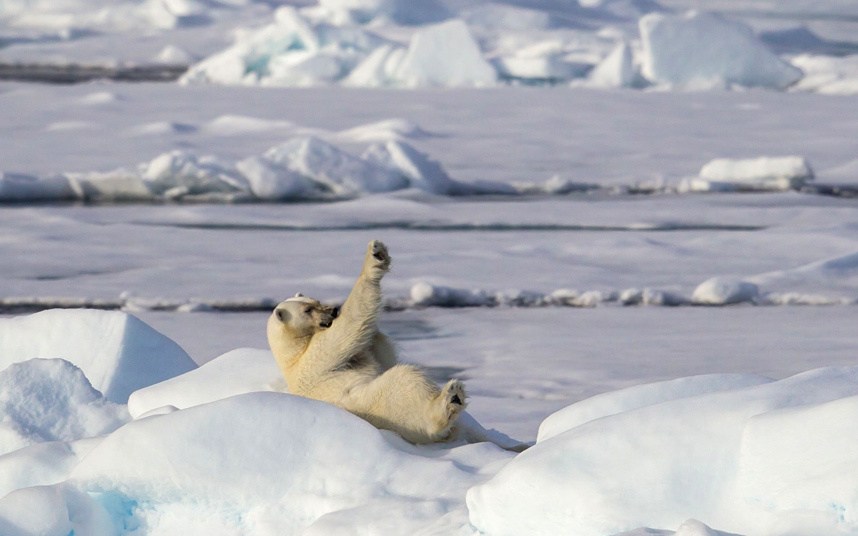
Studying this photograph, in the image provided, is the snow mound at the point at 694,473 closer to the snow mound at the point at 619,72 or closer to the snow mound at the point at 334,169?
the snow mound at the point at 334,169

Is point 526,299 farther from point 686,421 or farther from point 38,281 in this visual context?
point 686,421

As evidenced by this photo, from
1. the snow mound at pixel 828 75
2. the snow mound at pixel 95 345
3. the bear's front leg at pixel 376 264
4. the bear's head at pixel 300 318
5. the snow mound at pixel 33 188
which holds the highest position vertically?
the bear's front leg at pixel 376 264

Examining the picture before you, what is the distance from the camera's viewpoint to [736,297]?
6.99 metres

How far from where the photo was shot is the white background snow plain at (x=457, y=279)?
253 centimetres

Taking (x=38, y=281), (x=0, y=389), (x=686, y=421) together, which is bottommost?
(x=38, y=281)

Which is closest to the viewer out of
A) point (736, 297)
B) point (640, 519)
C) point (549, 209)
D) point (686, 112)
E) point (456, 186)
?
point (640, 519)

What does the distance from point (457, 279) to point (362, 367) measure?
13.9 feet

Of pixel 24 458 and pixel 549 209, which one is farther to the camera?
pixel 549 209

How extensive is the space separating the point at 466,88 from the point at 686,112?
323 cm

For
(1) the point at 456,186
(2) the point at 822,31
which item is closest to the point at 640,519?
(1) the point at 456,186

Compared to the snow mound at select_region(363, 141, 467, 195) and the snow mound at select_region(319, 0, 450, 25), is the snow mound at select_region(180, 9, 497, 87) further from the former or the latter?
the snow mound at select_region(363, 141, 467, 195)

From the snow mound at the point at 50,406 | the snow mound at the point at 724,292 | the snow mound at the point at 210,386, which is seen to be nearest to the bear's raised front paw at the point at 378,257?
the snow mound at the point at 210,386

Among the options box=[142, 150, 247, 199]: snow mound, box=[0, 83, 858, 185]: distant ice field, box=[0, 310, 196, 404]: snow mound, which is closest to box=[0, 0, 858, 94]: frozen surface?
box=[0, 83, 858, 185]: distant ice field

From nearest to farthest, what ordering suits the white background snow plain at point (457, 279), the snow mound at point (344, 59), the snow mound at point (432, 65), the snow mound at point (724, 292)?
the white background snow plain at point (457, 279) < the snow mound at point (724, 292) < the snow mound at point (432, 65) < the snow mound at point (344, 59)
